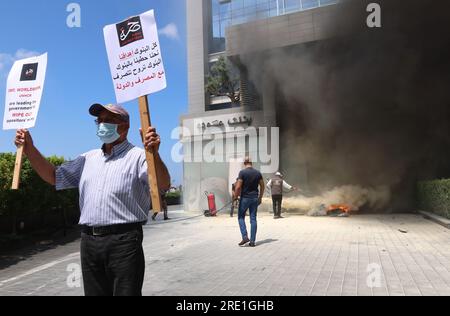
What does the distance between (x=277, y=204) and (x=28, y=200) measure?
26.1 feet

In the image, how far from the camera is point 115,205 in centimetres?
272

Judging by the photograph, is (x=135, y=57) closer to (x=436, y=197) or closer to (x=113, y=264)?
(x=113, y=264)

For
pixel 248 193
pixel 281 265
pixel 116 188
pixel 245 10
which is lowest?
pixel 281 265

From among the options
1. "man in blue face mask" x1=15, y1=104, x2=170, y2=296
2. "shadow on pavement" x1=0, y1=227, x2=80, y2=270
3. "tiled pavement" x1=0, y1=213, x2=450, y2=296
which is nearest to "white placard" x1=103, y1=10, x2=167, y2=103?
"man in blue face mask" x1=15, y1=104, x2=170, y2=296

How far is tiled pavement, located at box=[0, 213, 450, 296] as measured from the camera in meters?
4.77

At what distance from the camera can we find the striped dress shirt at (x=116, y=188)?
2721 millimetres

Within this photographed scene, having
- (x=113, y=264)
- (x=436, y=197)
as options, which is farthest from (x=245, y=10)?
(x=113, y=264)

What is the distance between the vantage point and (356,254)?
679cm

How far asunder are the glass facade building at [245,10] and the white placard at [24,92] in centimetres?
1557

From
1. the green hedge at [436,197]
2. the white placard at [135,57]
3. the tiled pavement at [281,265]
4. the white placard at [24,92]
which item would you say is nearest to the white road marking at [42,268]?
the tiled pavement at [281,265]

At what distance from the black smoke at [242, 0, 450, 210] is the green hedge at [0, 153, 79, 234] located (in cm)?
1088

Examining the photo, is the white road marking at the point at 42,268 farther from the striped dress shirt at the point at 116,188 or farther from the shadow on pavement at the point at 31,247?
the striped dress shirt at the point at 116,188

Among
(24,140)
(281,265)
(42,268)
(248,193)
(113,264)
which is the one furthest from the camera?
(248,193)
